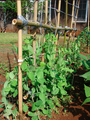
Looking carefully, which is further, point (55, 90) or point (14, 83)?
point (55, 90)

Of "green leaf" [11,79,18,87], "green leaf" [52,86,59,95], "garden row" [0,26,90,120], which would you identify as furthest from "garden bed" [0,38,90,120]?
"green leaf" [11,79,18,87]

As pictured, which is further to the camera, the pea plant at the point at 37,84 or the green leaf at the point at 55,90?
the green leaf at the point at 55,90

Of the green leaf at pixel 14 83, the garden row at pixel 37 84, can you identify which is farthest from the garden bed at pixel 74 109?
the green leaf at pixel 14 83

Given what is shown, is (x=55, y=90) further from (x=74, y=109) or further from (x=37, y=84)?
(x=74, y=109)

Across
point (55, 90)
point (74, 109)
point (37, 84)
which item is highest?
point (37, 84)

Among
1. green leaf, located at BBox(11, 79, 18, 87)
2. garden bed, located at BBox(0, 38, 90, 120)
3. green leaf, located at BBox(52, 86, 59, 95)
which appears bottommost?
garden bed, located at BBox(0, 38, 90, 120)

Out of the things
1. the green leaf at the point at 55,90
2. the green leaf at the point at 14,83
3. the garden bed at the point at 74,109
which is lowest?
the garden bed at the point at 74,109

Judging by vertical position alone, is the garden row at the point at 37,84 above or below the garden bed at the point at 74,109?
above

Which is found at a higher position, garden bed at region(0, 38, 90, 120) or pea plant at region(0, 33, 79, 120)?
pea plant at region(0, 33, 79, 120)

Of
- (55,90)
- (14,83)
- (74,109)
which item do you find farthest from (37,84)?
(74,109)

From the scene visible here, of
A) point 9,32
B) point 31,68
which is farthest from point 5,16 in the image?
point 31,68

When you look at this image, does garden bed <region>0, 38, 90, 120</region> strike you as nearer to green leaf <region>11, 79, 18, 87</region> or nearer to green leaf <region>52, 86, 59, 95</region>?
green leaf <region>52, 86, 59, 95</region>

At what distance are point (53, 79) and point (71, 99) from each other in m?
0.58

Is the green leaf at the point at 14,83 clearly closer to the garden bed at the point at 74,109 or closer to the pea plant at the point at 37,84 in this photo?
the pea plant at the point at 37,84
